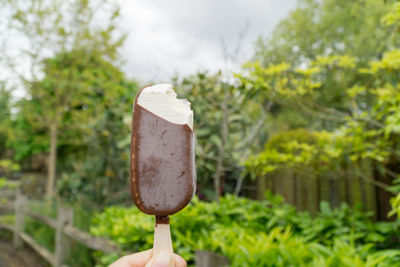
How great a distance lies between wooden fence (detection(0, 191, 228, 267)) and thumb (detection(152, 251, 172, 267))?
1276 millimetres

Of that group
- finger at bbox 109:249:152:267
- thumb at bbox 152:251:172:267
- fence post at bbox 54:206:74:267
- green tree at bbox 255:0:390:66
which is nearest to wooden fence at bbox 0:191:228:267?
fence post at bbox 54:206:74:267

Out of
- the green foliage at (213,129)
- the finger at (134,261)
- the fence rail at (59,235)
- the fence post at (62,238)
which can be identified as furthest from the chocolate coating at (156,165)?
the fence post at (62,238)

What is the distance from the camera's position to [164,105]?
37.4 inches

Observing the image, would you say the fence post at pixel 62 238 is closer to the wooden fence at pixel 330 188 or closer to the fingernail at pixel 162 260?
the wooden fence at pixel 330 188

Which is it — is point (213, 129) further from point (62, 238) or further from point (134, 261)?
point (134, 261)

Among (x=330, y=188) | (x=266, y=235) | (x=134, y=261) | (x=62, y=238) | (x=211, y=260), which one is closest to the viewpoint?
(x=134, y=261)

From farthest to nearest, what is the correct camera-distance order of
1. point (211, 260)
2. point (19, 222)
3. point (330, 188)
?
point (19, 222) → point (330, 188) → point (211, 260)

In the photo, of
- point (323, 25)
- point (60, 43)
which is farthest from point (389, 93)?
point (323, 25)

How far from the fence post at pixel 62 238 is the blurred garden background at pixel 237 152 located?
15 centimetres

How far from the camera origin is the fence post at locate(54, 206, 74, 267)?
4754 millimetres

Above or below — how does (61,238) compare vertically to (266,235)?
below

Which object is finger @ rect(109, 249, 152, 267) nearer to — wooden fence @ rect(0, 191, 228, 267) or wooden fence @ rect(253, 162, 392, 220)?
wooden fence @ rect(0, 191, 228, 267)

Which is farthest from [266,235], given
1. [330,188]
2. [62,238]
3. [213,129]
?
[62,238]

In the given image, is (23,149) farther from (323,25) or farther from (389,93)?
(323,25)
